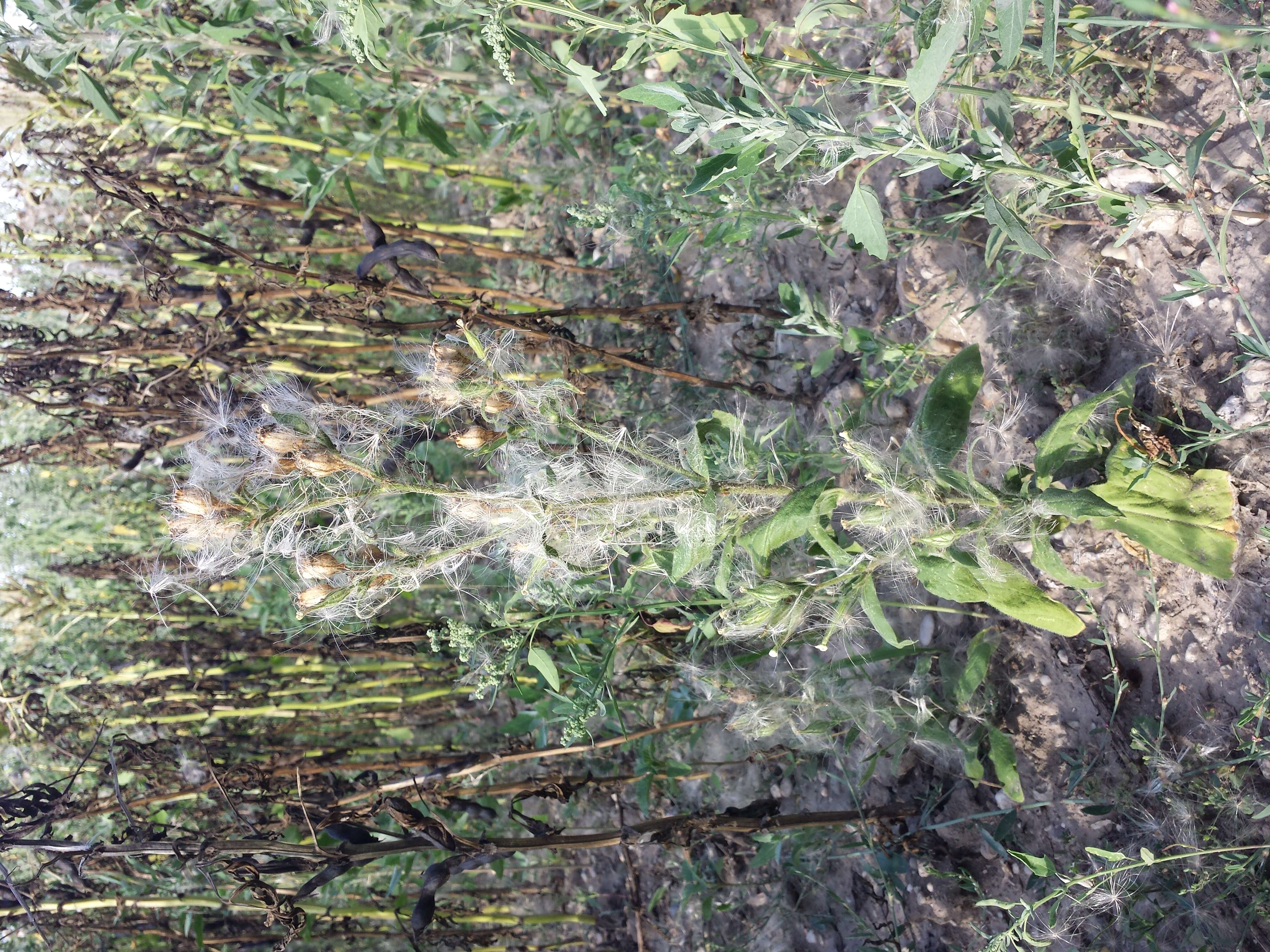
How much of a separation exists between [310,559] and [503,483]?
0.46 metres

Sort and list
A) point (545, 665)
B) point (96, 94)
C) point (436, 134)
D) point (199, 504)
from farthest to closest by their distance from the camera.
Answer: point (436, 134), point (96, 94), point (545, 665), point (199, 504)

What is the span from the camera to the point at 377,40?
273 cm

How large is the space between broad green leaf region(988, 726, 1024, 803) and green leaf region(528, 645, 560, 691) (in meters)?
1.18

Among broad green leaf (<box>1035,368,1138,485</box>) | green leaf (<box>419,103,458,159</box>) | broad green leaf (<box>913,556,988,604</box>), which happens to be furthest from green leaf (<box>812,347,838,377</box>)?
green leaf (<box>419,103,458,159</box>)

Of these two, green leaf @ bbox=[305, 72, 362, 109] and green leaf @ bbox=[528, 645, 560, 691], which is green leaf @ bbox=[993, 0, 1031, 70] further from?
green leaf @ bbox=[305, 72, 362, 109]

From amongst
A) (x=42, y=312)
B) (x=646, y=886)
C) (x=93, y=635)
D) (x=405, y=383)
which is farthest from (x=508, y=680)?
(x=42, y=312)

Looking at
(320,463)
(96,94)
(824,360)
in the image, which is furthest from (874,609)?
(96,94)

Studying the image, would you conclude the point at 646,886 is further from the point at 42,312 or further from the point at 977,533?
the point at 42,312

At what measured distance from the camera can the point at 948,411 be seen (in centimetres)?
199

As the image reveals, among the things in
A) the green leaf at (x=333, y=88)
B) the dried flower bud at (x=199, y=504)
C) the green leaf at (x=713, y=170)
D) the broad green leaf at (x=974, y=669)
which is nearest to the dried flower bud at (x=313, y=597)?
the dried flower bud at (x=199, y=504)

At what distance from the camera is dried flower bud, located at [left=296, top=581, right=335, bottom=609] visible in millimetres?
1614

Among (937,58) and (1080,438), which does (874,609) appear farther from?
(937,58)

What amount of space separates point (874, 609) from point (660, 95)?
121 centimetres

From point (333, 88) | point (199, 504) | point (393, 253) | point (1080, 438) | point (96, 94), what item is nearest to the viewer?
point (199, 504)
